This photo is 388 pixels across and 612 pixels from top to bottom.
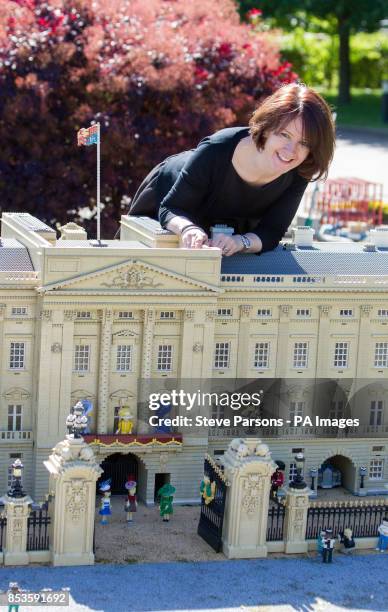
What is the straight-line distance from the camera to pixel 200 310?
67.4 meters

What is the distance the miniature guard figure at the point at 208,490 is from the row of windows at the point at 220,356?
18.1 ft

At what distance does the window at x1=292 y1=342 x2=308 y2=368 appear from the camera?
229 feet

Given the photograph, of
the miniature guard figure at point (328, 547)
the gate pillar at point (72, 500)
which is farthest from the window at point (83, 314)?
the miniature guard figure at point (328, 547)

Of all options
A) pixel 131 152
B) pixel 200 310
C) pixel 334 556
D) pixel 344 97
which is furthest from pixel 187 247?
pixel 344 97

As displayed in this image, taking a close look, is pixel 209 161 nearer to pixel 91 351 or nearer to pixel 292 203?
pixel 292 203

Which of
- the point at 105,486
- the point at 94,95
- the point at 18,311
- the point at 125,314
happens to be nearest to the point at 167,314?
the point at 125,314

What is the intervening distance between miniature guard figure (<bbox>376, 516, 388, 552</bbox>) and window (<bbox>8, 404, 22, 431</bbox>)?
14.1 metres

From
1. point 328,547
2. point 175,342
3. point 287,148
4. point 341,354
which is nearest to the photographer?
point 287,148

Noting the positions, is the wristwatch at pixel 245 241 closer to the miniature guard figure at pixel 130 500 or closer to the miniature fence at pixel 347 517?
the miniature fence at pixel 347 517

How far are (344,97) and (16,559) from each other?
8761cm

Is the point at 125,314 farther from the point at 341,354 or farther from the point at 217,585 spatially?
the point at 217,585

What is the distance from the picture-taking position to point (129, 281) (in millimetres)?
66125

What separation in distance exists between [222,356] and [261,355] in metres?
1.61

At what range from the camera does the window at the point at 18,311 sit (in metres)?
66.2
